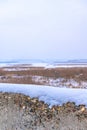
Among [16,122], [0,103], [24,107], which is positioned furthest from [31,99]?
[0,103]

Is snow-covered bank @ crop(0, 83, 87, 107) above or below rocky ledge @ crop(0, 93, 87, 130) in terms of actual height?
above

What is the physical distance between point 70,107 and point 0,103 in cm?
221

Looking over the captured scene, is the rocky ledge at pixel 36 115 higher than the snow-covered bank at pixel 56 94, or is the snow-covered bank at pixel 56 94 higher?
the snow-covered bank at pixel 56 94

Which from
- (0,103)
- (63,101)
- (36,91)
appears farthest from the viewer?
(0,103)

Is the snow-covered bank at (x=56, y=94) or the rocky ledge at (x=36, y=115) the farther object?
the snow-covered bank at (x=56, y=94)

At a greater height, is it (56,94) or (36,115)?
(56,94)

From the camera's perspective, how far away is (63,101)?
227 inches

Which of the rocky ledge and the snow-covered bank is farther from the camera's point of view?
the snow-covered bank

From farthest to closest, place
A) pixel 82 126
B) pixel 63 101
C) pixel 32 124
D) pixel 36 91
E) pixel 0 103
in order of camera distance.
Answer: pixel 0 103 → pixel 36 91 → pixel 32 124 → pixel 63 101 → pixel 82 126

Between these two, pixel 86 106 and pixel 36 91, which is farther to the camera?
pixel 36 91

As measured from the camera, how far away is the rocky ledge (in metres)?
5.35

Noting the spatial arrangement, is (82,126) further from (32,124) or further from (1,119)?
(1,119)

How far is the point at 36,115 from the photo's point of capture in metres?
6.07

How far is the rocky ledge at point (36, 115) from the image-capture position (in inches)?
211
